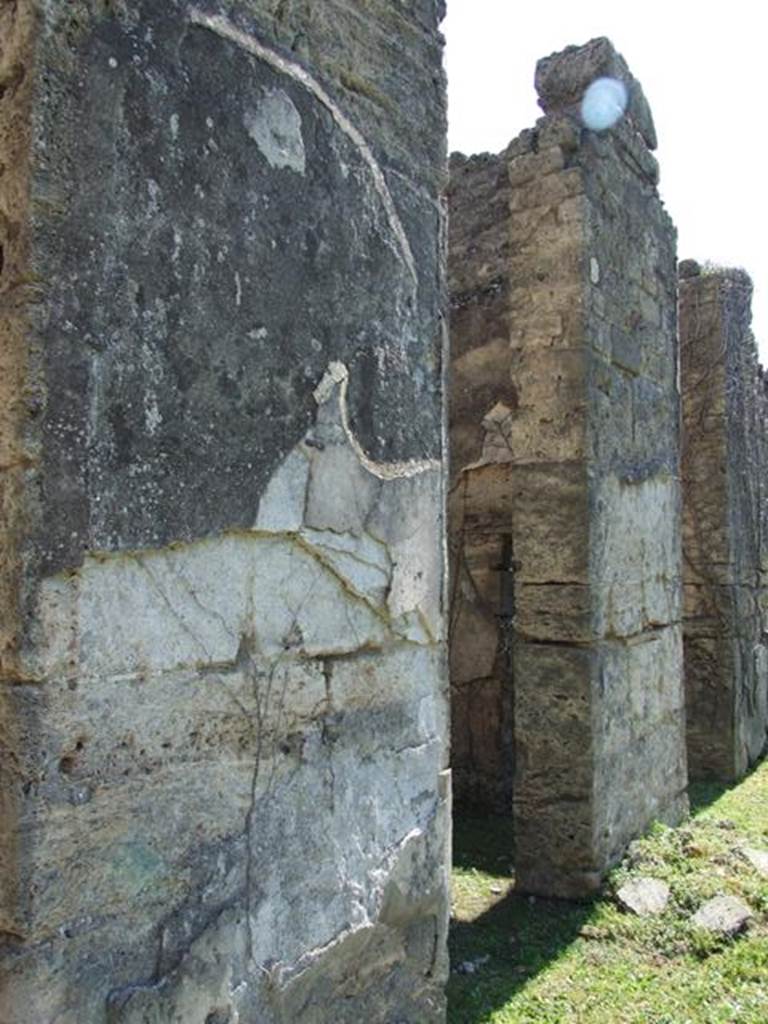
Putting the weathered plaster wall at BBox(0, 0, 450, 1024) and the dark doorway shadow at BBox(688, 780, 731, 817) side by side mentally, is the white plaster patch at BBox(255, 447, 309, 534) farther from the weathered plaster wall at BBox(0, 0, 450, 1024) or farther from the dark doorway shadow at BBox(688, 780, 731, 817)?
the dark doorway shadow at BBox(688, 780, 731, 817)

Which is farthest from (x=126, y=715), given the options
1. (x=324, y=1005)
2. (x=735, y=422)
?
(x=735, y=422)

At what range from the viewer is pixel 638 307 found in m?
5.29

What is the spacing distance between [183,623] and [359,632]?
556 millimetres

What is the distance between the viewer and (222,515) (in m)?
1.92

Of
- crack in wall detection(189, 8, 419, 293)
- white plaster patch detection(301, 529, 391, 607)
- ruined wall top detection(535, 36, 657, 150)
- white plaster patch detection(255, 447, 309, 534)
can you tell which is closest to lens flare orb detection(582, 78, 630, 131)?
ruined wall top detection(535, 36, 657, 150)

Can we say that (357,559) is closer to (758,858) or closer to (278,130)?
(278,130)

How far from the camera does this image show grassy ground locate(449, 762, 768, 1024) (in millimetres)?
3436

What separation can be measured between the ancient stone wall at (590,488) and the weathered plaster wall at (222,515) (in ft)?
6.89

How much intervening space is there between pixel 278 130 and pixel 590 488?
2.83m

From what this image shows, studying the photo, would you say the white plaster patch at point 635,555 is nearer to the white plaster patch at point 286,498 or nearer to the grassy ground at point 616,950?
the grassy ground at point 616,950

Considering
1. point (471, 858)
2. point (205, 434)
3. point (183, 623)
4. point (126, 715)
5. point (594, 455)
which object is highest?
point (594, 455)

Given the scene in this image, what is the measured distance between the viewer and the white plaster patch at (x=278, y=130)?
6.71 feet

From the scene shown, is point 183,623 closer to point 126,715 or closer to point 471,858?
point 126,715

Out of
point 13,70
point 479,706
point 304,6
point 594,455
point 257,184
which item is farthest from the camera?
point 479,706
